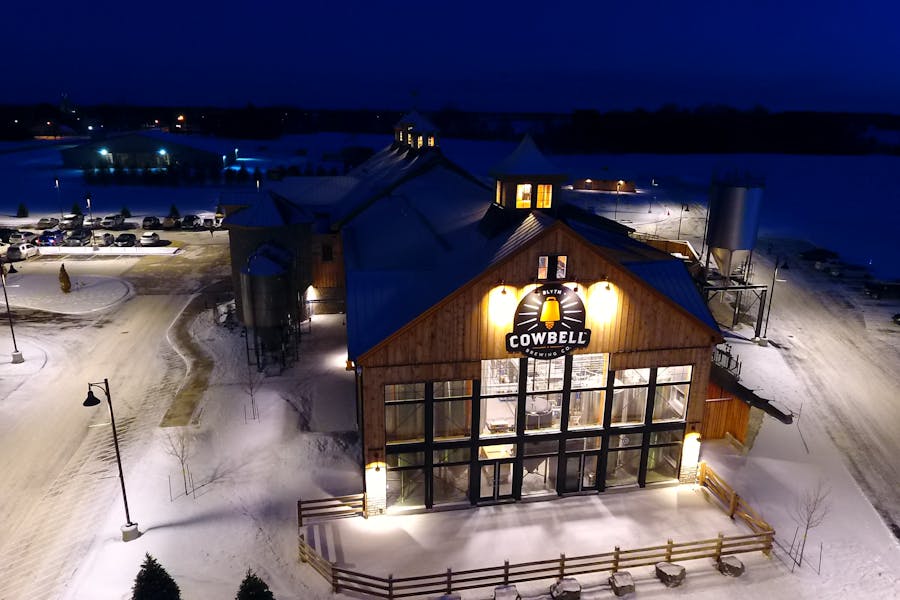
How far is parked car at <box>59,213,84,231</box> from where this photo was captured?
247 ft

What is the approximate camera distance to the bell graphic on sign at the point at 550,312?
2316cm

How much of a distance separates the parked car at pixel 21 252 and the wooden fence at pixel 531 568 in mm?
54699

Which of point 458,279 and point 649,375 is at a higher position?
point 458,279

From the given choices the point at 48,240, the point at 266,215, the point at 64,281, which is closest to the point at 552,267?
the point at 266,215

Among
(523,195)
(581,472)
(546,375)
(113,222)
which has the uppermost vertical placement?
(523,195)

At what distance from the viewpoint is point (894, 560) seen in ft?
74.7

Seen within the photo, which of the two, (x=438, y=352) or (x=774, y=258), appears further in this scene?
(x=774, y=258)

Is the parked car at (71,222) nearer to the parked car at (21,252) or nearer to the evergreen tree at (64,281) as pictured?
the parked car at (21,252)

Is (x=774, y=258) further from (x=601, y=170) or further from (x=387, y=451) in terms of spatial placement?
(x=601, y=170)

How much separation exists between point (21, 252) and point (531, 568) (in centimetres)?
6197

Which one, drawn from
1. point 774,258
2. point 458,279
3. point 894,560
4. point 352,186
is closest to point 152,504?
point 458,279

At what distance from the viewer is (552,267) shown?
903 inches

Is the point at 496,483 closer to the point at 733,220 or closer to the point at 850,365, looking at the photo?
the point at 850,365

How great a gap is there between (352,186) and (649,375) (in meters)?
38.0
